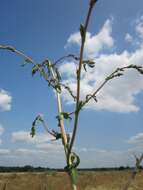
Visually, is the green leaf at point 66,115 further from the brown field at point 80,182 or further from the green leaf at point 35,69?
the brown field at point 80,182

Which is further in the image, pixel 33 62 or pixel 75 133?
pixel 33 62

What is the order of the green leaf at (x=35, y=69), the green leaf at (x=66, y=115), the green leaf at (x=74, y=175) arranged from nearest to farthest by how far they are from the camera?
the green leaf at (x=74, y=175) → the green leaf at (x=66, y=115) → the green leaf at (x=35, y=69)

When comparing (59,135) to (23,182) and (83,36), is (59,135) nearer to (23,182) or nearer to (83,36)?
(83,36)

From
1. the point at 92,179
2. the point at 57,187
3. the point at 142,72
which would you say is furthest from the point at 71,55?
the point at 92,179

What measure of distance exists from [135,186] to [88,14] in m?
52.3

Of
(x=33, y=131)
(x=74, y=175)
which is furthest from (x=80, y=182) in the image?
(x=74, y=175)

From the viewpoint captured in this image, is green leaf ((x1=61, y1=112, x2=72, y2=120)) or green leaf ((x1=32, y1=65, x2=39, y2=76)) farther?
green leaf ((x1=32, y1=65, x2=39, y2=76))

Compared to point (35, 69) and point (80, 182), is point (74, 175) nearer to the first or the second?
point (35, 69)

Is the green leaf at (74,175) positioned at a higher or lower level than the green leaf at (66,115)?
lower

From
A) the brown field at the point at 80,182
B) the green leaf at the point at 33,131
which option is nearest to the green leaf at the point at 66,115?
the green leaf at the point at 33,131

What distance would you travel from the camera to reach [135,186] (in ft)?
171

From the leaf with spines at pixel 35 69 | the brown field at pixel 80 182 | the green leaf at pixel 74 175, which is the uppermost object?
the brown field at pixel 80 182

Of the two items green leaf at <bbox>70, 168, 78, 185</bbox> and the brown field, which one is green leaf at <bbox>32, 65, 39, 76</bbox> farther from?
the brown field

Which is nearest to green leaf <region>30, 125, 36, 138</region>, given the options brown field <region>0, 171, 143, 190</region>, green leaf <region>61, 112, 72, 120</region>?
green leaf <region>61, 112, 72, 120</region>
